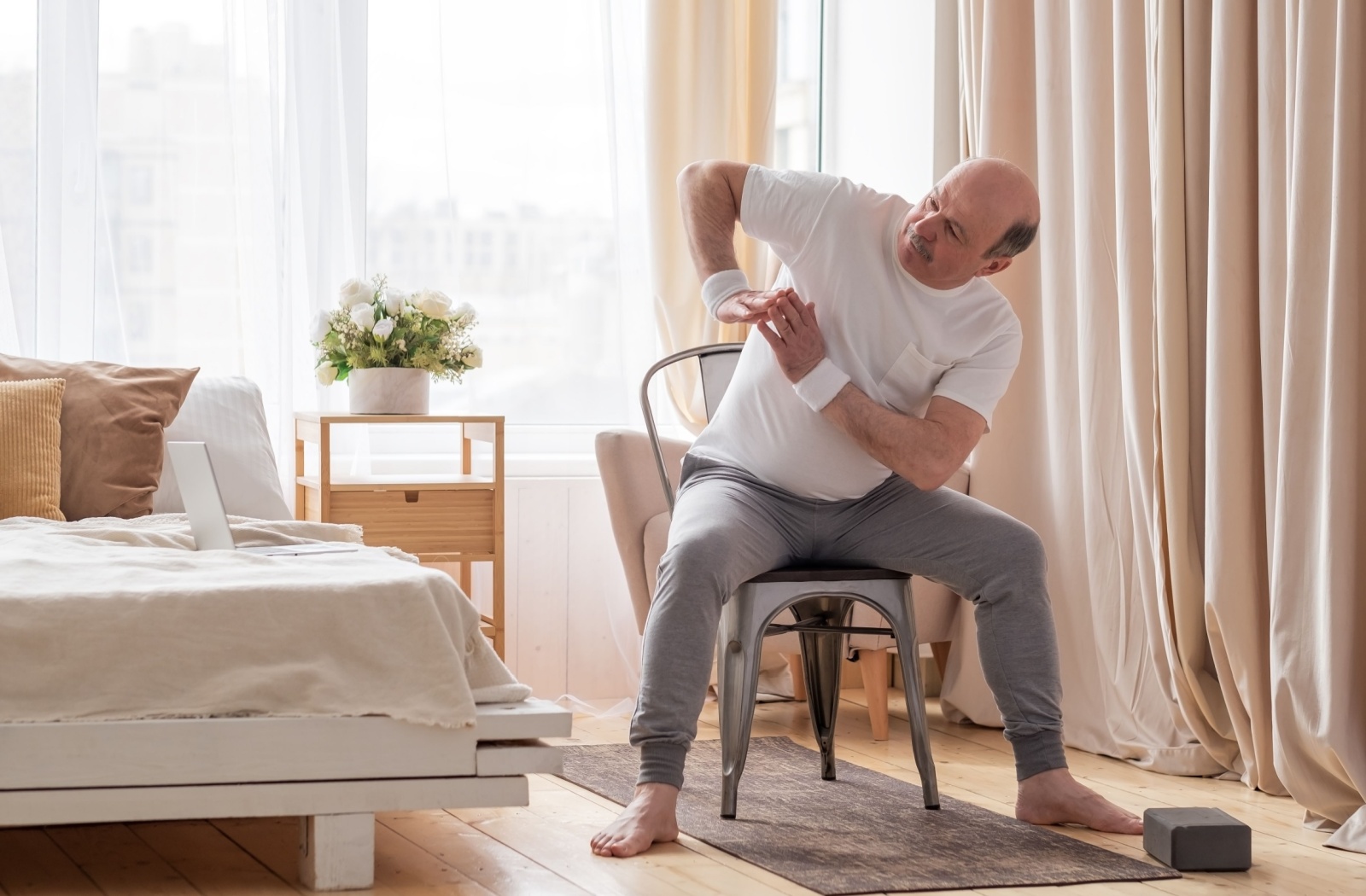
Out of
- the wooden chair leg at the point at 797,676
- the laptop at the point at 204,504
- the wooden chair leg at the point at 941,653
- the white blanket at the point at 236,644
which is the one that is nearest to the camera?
the white blanket at the point at 236,644

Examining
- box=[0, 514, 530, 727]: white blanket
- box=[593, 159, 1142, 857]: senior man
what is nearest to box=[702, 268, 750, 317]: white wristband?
box=[593, 159, 1142, 857]: senior man

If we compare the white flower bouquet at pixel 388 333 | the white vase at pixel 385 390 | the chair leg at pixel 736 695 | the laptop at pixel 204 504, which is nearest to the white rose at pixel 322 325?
the white flower bouquet at pixel 388 333

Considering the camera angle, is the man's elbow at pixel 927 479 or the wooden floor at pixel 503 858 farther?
the man's elbow at pixel 927 479

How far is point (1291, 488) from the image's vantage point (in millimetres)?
2455

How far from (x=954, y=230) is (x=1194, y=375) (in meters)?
0.71

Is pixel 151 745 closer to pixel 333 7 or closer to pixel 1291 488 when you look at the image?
pixel 1291 488

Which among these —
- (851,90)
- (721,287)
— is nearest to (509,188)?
(851,90)

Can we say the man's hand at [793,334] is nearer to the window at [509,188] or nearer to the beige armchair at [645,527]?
the beige armchair at [645,527]

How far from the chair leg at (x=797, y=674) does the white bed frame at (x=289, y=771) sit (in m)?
1.69

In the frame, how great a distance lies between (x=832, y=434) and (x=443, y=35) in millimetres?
1830

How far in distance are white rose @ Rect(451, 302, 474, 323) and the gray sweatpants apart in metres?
0.95

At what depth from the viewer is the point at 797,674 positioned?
365cm

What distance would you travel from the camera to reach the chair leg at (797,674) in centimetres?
364

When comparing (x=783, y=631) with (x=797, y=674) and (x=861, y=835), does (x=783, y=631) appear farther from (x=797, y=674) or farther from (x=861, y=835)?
(x=797, y=674)
